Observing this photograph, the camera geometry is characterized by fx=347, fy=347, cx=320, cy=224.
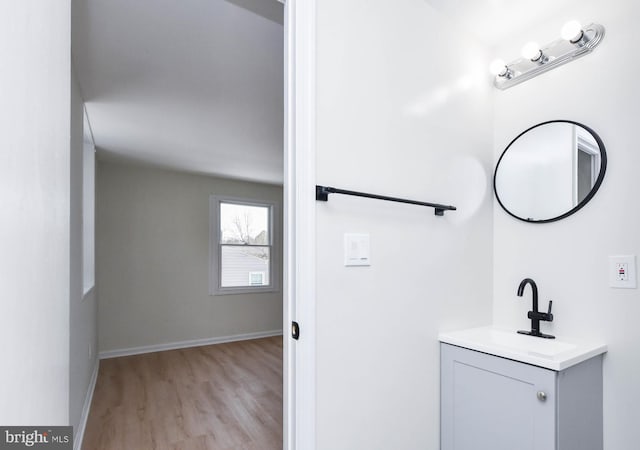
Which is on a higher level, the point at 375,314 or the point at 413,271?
the point at 413,271

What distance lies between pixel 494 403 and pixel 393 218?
0.82 meters

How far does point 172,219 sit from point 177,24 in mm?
3466

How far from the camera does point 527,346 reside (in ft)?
4.71

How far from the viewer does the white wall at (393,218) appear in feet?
4.17

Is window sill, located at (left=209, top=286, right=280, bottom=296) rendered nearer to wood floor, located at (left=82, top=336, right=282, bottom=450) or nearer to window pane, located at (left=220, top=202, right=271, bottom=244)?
window pane, located at (left=220, top=202, right=271, bottom=244)

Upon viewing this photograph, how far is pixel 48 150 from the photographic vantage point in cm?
80

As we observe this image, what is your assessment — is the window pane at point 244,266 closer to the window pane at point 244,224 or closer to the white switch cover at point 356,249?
the window pane at point 244,224

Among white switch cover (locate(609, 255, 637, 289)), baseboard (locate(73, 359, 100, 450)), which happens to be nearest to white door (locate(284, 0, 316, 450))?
white switch cover (locate(609, 255, 637, 289))

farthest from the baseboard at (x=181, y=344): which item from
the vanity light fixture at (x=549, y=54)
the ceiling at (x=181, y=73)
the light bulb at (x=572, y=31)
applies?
the light bulb at (x=572, y=31)

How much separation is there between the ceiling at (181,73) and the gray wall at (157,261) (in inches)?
33.4

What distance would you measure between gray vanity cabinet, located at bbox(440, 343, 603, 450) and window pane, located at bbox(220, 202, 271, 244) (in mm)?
4243

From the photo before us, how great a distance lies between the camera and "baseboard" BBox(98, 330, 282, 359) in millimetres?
4371

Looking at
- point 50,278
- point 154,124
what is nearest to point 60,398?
point 50,278

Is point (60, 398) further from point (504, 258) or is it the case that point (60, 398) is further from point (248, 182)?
point (248, 182)
